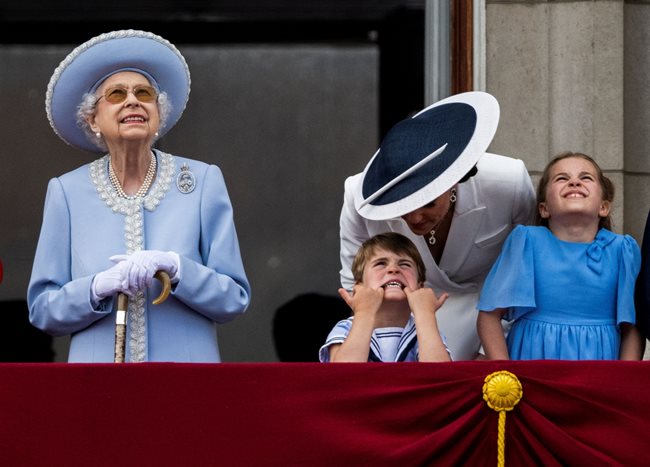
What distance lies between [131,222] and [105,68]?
46 cm

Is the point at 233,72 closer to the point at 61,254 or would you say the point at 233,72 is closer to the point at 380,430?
the point at 61,254

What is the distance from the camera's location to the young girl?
470 centimetres

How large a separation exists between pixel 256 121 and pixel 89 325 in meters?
2.71

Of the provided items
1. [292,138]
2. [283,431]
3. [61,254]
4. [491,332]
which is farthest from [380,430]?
[292,138]

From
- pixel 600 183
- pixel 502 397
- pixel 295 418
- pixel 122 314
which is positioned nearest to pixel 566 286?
pixel 600 183

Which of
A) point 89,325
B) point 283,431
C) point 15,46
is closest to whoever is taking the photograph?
point 283,431

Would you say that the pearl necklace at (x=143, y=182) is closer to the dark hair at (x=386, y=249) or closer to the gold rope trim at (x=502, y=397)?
the dark hair at (x=386, y=249)

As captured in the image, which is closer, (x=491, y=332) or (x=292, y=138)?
(x=491, y=332)

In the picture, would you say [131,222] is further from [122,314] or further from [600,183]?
[600,183]

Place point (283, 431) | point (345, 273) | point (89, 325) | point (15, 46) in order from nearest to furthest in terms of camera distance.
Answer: point (283, 431)
point (89, 325)
point (345, 273)
point (15, 46)

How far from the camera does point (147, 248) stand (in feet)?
15.4

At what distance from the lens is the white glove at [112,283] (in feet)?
14.6

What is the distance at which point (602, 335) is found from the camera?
470cm

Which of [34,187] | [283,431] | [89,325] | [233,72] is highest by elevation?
[233,72]
